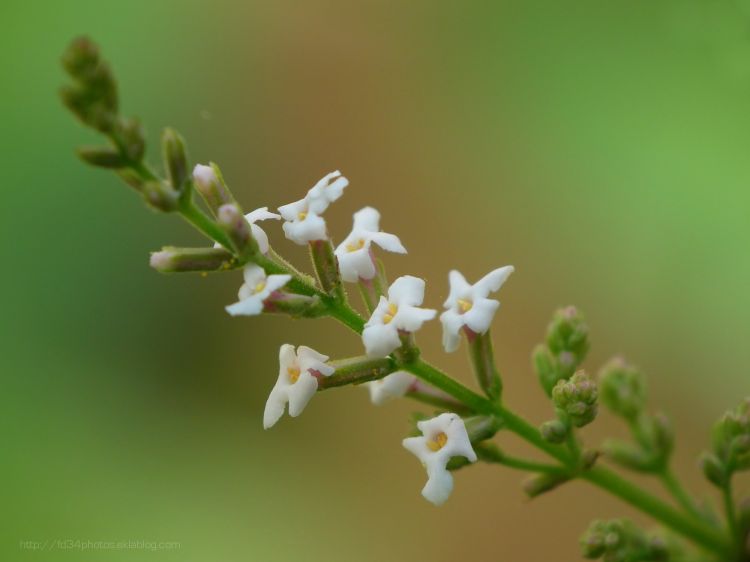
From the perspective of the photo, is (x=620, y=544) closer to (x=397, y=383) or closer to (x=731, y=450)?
(x=731, y=450)

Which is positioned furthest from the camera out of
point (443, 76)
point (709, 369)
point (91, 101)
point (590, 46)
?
point (443, 76)

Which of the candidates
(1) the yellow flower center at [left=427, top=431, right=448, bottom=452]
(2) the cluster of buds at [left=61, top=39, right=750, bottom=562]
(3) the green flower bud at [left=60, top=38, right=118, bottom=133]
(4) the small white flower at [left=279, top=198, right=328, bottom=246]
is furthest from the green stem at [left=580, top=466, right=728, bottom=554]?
(3) the green flower bud at [left=60, top=38, right=118, bottom=133]

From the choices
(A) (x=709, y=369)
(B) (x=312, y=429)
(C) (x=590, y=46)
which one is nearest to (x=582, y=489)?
(A) (x=709, y=369)

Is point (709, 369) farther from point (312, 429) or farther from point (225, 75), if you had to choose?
point (225, 75)

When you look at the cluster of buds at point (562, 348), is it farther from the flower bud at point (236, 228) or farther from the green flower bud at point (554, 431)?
the flower bud at point (236, 228)

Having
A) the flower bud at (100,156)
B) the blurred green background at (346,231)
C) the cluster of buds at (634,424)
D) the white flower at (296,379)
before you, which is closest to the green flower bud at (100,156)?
the flower bud at (100,156)

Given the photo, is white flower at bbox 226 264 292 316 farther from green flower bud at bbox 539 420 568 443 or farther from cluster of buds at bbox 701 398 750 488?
cluster of buds at bbox 701 398 750 488

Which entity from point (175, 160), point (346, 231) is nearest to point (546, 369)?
point (175, 160)

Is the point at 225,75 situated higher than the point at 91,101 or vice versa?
the point at 225,75
